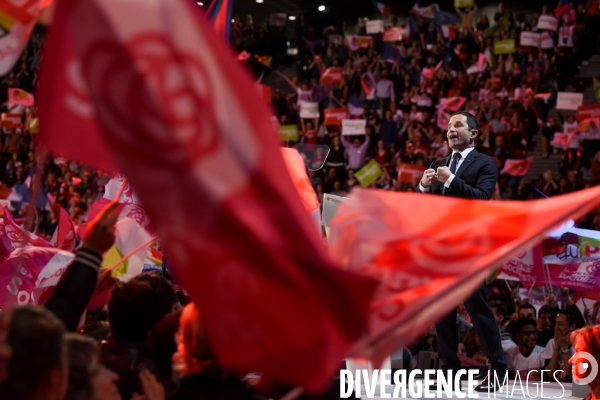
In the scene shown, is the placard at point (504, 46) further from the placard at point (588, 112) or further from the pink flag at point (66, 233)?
the pink flag at point (66, 233)

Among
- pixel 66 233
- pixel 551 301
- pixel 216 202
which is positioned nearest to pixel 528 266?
pixel 551 301

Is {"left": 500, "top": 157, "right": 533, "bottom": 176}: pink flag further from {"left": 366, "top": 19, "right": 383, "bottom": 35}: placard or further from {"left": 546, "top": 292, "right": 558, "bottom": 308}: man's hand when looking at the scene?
{"left": 366, "top": 19, "right": 383, "bottom": 35}: placard

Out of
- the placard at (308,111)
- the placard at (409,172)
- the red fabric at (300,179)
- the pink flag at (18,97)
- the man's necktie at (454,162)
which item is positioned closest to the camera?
the red fabric at (300,179)

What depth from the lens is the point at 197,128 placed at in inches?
67.9

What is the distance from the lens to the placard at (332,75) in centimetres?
1612

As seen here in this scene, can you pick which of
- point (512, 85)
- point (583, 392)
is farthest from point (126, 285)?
point (512, 85)

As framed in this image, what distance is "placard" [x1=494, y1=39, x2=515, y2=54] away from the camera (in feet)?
47.2

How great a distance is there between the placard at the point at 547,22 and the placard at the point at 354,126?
3714 millimetres

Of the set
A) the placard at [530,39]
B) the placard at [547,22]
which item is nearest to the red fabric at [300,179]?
the placard at [530,39]

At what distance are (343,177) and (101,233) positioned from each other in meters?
11.3

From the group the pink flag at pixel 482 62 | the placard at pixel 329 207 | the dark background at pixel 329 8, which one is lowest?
the pink flag at pixel 482 62

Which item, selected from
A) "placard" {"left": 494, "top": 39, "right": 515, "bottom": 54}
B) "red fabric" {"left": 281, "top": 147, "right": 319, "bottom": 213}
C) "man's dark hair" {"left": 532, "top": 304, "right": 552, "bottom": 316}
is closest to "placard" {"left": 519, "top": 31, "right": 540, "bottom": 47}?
"placard" {"left": 494, "top": 39, "right": 515, "bottom": 54}

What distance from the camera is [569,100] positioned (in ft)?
42.5

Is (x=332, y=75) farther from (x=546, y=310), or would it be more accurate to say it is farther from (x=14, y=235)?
(x=14, y=235)
